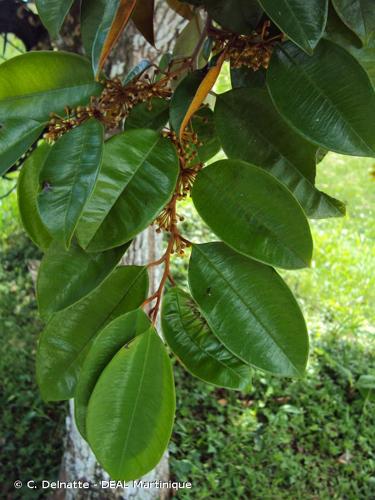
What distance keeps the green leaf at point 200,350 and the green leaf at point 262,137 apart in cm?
17

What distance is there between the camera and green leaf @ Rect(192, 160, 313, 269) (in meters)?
0.51

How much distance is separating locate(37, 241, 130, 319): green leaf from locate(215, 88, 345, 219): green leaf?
6.5 inches

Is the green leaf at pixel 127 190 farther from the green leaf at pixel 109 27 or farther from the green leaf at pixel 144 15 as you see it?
the green leaf at pixel 144 15

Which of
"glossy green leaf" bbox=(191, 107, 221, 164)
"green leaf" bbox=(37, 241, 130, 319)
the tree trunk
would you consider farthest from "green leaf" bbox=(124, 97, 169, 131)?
the tree trunk

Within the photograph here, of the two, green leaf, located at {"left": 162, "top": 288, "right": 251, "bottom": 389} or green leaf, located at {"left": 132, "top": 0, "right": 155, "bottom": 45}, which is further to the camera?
green leaf, located at {"left": 132, "top": 0, "right": 155, "bottom": 45}

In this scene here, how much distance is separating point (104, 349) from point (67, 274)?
0.08 meters

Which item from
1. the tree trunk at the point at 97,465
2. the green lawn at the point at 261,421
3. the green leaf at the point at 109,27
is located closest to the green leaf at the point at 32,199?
the green leaf at the point at 109,27

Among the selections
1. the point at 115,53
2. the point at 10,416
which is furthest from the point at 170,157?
the point at 10,416

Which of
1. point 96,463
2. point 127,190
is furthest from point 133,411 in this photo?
point 96,463

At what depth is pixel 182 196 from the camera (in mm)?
583

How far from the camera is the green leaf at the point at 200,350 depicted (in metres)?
0.57

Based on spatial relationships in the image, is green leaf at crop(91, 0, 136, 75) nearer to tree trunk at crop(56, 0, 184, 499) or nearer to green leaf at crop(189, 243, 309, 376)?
green leaf at crop(189, 243, 309, 376)

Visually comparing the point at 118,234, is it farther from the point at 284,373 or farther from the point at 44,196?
the point at 284,373

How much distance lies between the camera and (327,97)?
52cm
